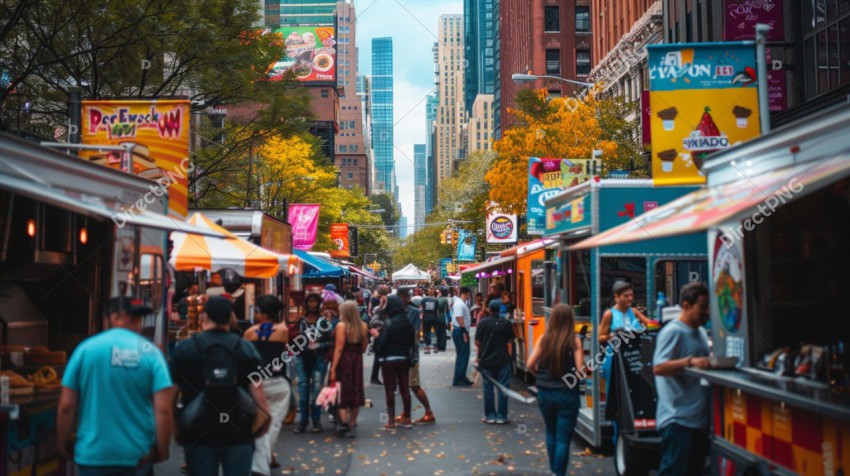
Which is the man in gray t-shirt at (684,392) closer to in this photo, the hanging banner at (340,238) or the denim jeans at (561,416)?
the denim jeans at (561,416)

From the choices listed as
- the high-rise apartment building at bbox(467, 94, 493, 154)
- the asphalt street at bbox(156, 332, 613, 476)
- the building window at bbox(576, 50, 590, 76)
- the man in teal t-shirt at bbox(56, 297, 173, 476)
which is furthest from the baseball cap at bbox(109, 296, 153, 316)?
the high-rise apartment building at bbox(467, 94, 493, 154)

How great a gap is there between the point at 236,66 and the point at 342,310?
1084 cm

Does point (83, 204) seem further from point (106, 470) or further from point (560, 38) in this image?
point (560, 38)

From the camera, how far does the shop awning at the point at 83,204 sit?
5.68 metres

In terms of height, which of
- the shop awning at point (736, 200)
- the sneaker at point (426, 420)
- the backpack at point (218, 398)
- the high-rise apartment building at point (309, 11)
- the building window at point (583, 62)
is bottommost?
the sneaker at point (426, 420)

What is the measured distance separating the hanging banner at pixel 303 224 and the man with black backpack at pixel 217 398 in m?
28.1

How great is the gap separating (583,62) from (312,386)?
6748 centimetres

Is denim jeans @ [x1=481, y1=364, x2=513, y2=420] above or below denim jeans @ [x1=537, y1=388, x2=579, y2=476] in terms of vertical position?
below

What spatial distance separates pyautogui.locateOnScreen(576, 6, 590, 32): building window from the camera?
76.7 meters

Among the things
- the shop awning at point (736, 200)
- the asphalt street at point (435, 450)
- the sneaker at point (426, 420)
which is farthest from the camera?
the sneaker at point (426, 420)

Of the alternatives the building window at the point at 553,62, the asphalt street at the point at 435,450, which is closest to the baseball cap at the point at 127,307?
the asphalt street at the point at 435,450

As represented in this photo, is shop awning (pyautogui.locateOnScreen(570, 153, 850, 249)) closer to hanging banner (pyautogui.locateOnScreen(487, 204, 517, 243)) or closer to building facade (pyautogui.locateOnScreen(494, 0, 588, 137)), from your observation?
hanging banner (pyautogui.locateOnScreen(487, 204, 517, 243))

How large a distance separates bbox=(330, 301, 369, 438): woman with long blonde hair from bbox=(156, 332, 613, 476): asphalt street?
19.6 inches

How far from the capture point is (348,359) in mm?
12383
